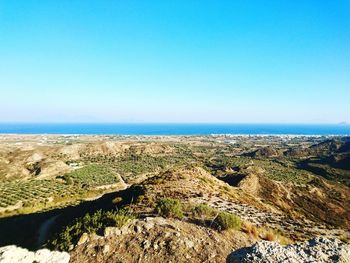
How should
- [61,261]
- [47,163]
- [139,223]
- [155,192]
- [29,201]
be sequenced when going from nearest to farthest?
[61,261], [139,223], [155,192], [29,201], [47,163]

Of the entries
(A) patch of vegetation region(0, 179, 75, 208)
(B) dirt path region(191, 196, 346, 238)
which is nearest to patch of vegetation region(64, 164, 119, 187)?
(A) patch of vegetation region(0, 179, 75, 208)

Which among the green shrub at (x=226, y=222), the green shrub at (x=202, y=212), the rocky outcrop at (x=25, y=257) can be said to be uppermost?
the rocky outcrop at (x=25, y=257)

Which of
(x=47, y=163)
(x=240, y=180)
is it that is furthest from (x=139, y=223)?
(x=47, y=163)

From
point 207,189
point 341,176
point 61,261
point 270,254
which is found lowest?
point 341,176

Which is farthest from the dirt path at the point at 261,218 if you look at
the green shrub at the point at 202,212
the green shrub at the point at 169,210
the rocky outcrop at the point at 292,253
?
the rocky outcrop at the point at 292,253

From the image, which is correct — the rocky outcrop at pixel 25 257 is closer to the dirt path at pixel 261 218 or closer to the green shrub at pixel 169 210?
the green shrub at pixel 169 210

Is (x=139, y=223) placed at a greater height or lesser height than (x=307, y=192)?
greater

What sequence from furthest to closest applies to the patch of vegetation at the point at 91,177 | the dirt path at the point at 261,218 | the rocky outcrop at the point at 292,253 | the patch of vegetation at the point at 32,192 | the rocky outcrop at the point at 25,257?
the patch of vegetation at the point at 91,177, the patch of vegetation at the point at 32,192, the dirt path at the point at 261,218, the rocky outcrop at the point at 25,257, the rocky outcrop at the point at 292,253

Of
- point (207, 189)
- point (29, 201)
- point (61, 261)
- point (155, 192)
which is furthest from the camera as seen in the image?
point (29, 201)

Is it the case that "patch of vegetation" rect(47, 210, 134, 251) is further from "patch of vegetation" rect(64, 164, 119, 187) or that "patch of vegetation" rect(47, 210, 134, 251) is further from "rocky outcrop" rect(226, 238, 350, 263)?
"patch of vegetation" rect(64, 164, 119, 187)

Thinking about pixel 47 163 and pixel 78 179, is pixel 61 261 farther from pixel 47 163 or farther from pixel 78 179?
pixel 47 163
